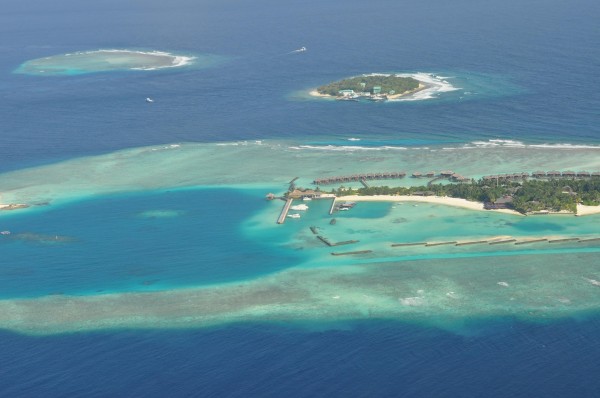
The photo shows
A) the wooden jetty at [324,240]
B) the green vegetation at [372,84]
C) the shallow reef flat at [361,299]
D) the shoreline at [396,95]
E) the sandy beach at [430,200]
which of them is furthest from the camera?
the green vegetation at [372,84]

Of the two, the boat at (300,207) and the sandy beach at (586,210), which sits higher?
the sandy beach at (586,210)

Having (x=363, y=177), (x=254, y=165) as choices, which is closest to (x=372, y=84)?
(x=254, y=165)

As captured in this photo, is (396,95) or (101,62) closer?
(396,95)

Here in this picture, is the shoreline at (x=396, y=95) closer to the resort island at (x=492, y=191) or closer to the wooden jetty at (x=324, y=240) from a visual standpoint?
the resort island at (x=492, y=191)

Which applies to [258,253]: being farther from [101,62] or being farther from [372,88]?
[101,62]

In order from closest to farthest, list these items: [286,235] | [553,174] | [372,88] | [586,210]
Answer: [286,235], [586,210], [553,174], [372,88]

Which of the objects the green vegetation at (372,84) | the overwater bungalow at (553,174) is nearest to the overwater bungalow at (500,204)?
the overwater bungalow at (553,174)

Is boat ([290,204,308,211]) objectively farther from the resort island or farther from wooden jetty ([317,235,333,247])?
wooden jetty ([317,235,333,247])

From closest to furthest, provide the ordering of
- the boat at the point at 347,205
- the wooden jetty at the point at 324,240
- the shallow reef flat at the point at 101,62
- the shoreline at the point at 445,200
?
the wooden jetty at the point at 324,240, the shoreline at the point at 445,200, the boat at the point at 347,205, the shallow reef flat at the point at 101,62
